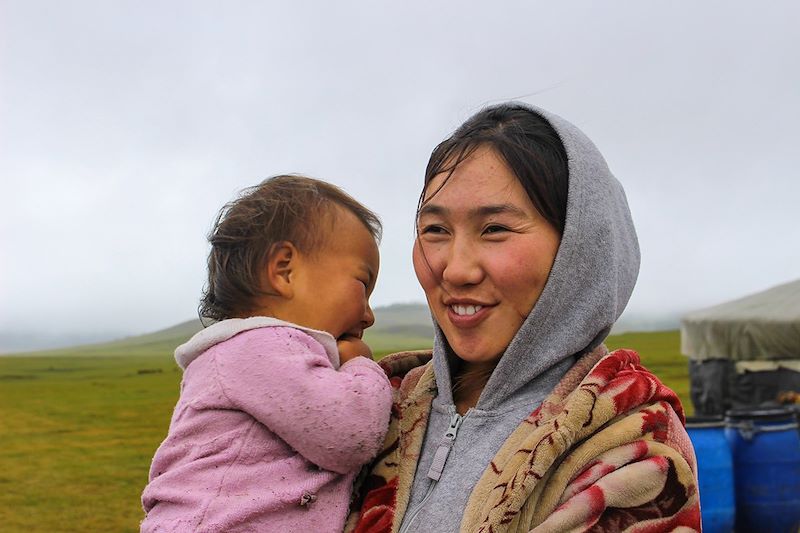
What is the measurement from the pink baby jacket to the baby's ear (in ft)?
0.56

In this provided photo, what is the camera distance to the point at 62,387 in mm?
26250

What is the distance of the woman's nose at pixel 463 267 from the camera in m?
1.49

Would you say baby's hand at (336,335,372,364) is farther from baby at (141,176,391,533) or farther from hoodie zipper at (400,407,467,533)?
hoodie zipper at (400,407,467,533)

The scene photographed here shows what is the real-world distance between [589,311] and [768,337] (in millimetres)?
10557

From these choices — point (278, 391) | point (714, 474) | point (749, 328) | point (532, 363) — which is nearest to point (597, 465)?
Result: point (532, 363)

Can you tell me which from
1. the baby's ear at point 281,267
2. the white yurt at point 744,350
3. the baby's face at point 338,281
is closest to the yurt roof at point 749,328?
the white yurt at point 744,350

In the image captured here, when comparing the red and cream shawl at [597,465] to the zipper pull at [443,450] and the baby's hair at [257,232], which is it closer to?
the zipper pull at [443,450]

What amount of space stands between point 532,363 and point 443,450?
0.75ft

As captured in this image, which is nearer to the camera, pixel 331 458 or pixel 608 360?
pixel 608 360

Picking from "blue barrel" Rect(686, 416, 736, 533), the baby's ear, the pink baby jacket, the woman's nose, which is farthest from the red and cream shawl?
"blue barrel" Rect(686, 416, 736, 533)

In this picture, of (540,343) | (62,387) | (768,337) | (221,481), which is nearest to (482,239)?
(540,343)

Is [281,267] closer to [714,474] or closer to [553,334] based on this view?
[553,334]

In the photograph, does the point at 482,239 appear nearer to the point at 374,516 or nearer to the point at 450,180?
the point at 450,180

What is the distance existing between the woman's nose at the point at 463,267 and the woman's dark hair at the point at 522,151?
0.47ft
